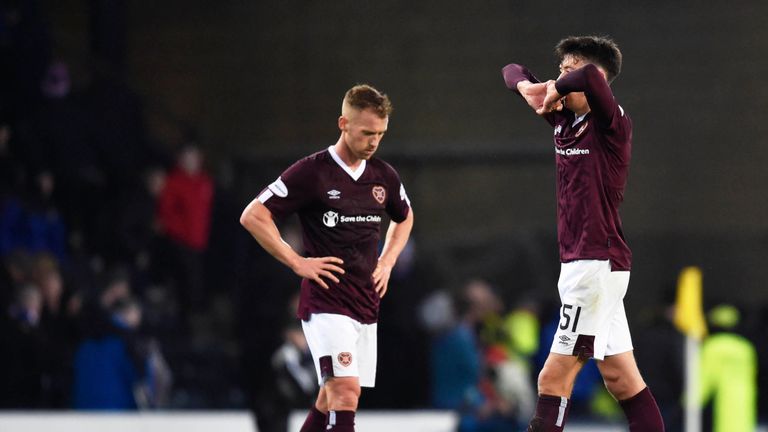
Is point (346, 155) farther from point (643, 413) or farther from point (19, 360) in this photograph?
point (19, 360)

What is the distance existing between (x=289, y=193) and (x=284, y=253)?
0.94 feet

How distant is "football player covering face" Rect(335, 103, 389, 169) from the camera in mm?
6320

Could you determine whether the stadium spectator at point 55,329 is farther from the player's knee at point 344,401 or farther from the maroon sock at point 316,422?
the player's knee at point 344,401

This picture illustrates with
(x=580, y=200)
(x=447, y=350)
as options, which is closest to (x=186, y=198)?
(x=447, y=350)

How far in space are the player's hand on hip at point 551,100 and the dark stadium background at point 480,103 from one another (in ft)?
36.4

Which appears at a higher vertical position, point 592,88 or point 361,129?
point 592,88

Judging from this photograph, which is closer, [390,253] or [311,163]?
[311,163]

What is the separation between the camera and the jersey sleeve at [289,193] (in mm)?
6395

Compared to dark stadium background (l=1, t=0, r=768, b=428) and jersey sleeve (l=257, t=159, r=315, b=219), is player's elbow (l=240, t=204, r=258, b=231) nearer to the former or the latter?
jersey sleeve (l=257, t=159, r=315, b=219)

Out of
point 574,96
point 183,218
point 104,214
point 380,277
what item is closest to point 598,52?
point 574,96

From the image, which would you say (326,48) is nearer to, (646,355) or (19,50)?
(19,50)

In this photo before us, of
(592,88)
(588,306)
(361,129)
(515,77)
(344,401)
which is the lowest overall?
(344,401)

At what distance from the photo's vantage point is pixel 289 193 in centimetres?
639

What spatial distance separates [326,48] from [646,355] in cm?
705
